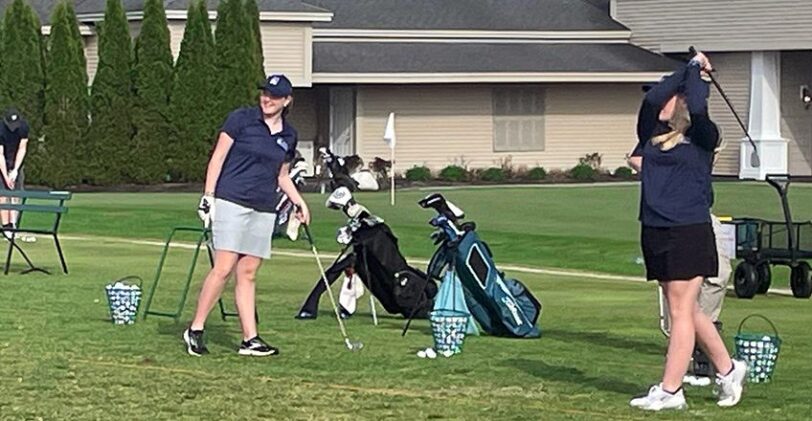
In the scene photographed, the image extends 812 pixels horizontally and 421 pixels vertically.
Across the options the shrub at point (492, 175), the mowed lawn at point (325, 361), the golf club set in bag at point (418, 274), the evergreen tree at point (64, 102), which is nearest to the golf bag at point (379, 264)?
the golf club set in bag at point (418, 274)

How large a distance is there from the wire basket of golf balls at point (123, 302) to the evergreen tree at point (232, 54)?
93.9ft

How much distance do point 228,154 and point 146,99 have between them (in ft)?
99.5

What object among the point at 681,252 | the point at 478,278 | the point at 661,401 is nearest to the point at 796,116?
the point at 478,278

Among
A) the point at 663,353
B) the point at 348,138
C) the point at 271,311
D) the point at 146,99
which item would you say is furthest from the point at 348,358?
the point at 348,138

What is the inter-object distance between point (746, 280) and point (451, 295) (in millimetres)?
6009

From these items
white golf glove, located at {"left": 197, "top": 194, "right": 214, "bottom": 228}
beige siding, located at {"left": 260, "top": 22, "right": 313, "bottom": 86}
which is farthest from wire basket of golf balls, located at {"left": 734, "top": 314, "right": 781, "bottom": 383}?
beige siding, located at {"left": 260, "top": 22, "right": 313, "bottom": 86}

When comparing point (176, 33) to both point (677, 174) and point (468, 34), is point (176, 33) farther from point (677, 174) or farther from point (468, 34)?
point (677, 174)

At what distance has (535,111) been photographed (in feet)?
160

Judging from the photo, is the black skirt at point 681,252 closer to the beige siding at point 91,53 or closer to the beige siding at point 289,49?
the beige siding at point 289,49

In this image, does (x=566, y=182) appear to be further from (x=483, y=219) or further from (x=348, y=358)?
(x=348, y=358)

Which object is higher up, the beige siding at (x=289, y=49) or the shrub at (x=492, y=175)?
the beige siding at (x=289, y=49)

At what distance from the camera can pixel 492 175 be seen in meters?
46.4

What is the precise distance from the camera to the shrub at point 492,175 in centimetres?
4638

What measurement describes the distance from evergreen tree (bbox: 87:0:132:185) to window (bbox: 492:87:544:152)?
34.9ft
